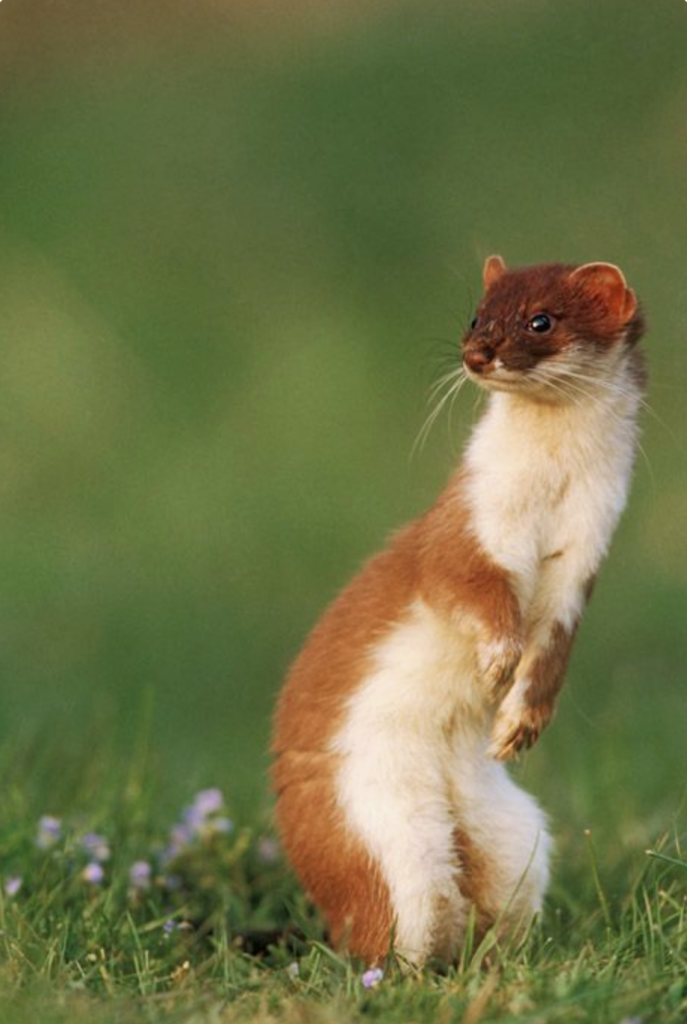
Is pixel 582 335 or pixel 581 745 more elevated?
pixel 582 335

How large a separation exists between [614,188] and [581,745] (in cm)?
725

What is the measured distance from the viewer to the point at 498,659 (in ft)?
17.1

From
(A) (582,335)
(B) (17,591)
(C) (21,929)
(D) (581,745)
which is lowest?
(D) (581,745)

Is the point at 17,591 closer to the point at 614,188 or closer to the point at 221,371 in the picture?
the point at 221,371

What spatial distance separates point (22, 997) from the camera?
4430 mm

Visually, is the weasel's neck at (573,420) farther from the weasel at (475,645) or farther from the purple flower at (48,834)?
the purple flower at (48,834)

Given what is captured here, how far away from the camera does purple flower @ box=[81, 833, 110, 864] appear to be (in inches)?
239

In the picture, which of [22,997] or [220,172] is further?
[220,172]

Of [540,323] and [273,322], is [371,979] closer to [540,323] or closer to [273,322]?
[540,323]

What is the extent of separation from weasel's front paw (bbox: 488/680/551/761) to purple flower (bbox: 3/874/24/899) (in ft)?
4.59

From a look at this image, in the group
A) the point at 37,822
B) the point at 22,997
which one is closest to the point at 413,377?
the point at 37,822

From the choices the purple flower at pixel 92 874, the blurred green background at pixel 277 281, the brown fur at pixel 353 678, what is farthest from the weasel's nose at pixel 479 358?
the blurred green background at pixel 277 281

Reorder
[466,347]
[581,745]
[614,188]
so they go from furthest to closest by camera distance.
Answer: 1. [614,188]
2. [581,745]
3. [466,347]

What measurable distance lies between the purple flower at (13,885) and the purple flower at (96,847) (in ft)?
0.84
